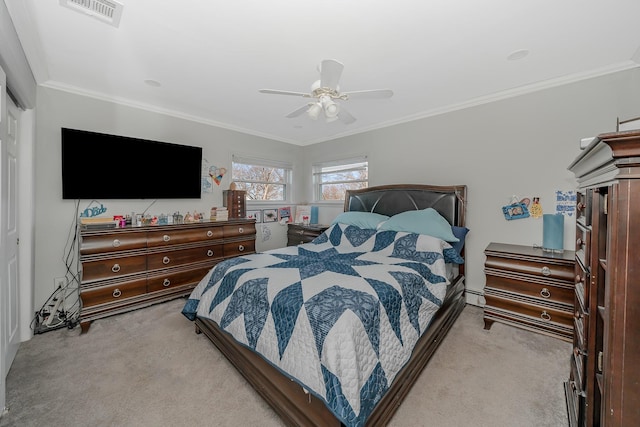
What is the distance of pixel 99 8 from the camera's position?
5.41 feet

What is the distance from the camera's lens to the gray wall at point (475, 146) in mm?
2506

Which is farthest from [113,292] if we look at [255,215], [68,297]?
[255,215]

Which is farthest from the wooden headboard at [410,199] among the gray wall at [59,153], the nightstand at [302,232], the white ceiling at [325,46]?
the gray wall at [59,153]

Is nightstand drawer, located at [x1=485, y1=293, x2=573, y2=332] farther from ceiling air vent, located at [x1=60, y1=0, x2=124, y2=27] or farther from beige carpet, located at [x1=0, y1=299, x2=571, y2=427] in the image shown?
ceiling air vent, located at [x1=60, y1=0, x2=124, y2=27]

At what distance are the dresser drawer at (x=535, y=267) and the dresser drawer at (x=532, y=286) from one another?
0.05 metres

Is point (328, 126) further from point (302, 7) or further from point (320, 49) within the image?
point (302, 7)

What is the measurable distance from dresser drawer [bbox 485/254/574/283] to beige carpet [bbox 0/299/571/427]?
1.91ft

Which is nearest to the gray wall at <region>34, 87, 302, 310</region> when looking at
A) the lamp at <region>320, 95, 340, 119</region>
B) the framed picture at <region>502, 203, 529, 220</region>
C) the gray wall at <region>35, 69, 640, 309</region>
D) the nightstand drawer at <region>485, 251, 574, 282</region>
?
the gray wall at <region>35, 69, 640, 309</region>

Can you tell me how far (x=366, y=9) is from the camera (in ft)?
5.46

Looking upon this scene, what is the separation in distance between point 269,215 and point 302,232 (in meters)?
0.77

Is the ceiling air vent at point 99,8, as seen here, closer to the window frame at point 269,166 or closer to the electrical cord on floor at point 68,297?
the electrical cord on floor at point 68,297

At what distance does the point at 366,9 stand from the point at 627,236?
1.74m

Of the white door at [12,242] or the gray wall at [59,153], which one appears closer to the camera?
the white door at [12,242]

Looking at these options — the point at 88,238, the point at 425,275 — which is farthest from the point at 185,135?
the point at 425,275
